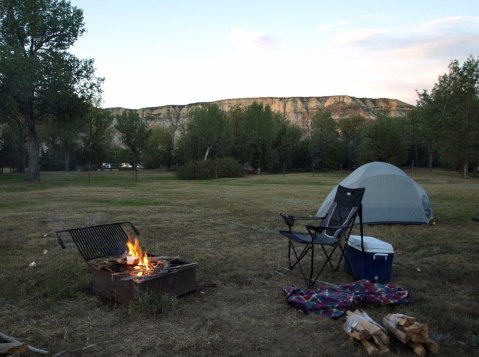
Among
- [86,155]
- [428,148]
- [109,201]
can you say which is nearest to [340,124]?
[428,148]

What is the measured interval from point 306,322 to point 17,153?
41.5 metres

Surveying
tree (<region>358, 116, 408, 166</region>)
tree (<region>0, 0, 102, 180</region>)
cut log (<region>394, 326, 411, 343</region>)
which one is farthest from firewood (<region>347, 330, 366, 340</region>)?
tree (<region>358, 116, 408, 166</region>)

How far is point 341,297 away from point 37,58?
26025mm

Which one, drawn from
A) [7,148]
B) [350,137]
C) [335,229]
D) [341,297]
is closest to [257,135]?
[350,137]

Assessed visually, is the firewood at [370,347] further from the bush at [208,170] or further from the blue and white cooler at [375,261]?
the bush at [208,170]

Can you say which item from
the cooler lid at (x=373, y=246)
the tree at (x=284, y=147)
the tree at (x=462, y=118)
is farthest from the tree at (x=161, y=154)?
the cooler lid at (x=373, y=246)

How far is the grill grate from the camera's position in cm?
458

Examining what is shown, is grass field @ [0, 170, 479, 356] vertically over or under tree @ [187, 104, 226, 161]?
under

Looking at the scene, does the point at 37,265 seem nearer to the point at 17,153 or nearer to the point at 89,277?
the point at 89,277

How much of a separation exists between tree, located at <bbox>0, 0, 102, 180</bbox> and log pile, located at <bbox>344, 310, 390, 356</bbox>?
23.9 m

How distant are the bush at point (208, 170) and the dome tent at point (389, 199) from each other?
25.7m

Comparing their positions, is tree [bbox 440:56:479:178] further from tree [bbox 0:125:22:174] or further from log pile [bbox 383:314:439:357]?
tree [bbox 0:125:22:174]

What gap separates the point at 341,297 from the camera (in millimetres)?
3811

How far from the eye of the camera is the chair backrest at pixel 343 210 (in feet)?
15.7
